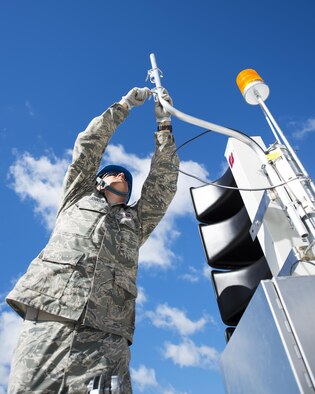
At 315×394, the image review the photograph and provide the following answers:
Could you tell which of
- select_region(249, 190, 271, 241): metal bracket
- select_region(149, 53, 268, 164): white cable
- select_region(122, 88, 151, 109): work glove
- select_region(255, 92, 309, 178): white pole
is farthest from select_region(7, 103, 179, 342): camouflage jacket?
select_region(255, 92, 309, 178): white pole

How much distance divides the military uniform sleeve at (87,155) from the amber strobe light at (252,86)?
3.38ft

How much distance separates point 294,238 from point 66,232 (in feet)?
4.23

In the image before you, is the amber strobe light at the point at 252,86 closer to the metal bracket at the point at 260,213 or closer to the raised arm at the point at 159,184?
the metal bracket at the point at 260,213

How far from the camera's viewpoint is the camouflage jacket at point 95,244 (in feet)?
6.14

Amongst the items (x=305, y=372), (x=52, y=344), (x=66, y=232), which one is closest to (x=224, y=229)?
(x=66, y=232)

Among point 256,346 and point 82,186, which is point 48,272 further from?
point 256,346

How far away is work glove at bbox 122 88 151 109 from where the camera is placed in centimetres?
298

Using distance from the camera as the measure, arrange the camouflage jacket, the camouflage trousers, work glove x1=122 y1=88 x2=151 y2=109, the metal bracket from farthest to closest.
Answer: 1. work glove x1=122 y1=88 x2=151 y2=109
2. the metal bracket
3. the camouflage jacket
4. the camouflage trousers

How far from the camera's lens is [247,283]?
217 centimetres

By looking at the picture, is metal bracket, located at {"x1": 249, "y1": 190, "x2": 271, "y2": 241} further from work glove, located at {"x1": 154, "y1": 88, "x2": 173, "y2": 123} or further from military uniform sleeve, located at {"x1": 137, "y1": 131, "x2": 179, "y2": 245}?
work glove, located at {"x1": 154, "y1": 88, "x2": 173, "y2": 123}

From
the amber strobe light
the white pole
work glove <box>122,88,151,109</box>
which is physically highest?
work glove <box>122,88,151,109</box>

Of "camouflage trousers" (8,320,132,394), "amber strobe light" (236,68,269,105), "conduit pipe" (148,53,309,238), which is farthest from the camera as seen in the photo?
"amber strobe light" (236,68,269,105)

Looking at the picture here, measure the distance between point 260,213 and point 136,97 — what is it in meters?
1.47

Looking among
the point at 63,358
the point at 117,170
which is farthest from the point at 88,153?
the point at 63,358
